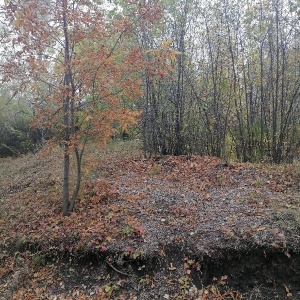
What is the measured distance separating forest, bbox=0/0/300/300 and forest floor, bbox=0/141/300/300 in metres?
0.02

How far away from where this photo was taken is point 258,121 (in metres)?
7.96

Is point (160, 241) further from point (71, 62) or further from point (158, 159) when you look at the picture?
point (158, 159)

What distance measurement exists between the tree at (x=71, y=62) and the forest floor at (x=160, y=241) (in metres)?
0.97

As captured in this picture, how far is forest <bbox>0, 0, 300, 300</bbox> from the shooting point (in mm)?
3854

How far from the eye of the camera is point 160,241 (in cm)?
414

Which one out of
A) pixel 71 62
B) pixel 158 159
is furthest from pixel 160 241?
pixel 158 159

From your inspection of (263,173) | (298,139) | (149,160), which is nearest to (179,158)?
(149,160)

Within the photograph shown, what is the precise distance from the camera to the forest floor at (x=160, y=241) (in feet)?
12.2

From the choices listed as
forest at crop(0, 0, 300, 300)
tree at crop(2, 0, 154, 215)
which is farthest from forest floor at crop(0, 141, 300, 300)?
tree at crop(2, 0, 154, 215)

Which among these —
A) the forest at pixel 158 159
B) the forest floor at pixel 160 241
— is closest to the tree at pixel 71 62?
the forest at pixel 158 159

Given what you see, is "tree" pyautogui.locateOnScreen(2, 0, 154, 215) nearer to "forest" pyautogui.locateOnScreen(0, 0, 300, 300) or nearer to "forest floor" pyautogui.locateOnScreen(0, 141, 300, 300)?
"forest" pyautogui.locateOnScreen(0, 0, 300, 300)

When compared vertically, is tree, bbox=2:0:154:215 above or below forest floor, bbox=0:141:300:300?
above

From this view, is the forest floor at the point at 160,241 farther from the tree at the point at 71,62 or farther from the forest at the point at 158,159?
the tree at the point at 71,62

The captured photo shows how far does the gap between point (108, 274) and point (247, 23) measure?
21.1 feet
